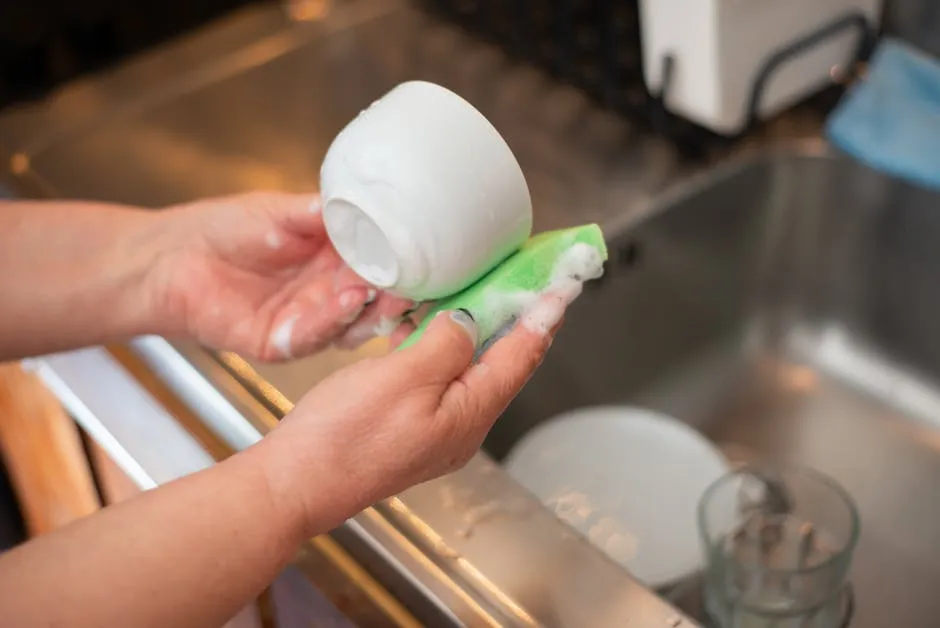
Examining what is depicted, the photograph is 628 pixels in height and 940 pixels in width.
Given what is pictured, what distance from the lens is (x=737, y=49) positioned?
77 centimetres

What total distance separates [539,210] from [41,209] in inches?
14.0

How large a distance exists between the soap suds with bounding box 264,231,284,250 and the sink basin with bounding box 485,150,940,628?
243 mm

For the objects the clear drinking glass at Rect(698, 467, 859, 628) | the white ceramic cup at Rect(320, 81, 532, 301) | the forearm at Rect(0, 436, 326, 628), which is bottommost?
the clear drinking glass at Rect(698, 467, 859, 628)

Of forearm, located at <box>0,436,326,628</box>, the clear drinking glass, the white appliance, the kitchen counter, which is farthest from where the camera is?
the white appliance

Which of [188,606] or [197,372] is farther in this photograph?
[197,372]

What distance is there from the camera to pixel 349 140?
48 centimetres

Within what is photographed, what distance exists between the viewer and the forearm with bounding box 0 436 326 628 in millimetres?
423

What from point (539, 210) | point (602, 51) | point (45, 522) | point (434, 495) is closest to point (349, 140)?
point (434, 495)

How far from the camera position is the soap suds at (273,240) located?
0.61 m

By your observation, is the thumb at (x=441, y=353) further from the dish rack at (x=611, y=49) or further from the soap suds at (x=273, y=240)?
the dish rack at (x=611, y=49)

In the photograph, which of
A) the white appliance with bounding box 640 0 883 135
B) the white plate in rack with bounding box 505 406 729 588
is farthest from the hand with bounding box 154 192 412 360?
the white appliance with bounding box 640 0 883 135

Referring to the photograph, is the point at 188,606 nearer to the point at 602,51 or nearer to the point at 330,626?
the point at 330,626

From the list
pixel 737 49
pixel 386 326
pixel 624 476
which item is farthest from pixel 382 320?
pixel 737 49

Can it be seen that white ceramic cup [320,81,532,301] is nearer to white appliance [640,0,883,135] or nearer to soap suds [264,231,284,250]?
soap suds [264,231,284,250]
